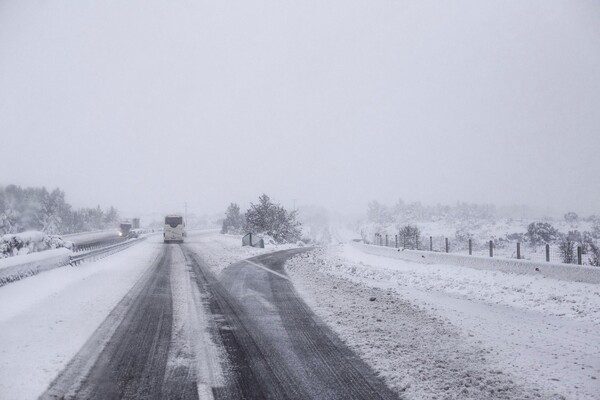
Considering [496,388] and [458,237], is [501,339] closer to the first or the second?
[496,388]

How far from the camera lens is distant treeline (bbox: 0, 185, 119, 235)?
90.1 m

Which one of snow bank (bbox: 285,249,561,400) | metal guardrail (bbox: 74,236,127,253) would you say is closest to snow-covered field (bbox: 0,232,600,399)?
snow bank (bbox: 285,249,561,400)

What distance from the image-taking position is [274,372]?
5.58 meters

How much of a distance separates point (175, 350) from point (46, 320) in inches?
149

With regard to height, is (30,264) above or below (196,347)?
above

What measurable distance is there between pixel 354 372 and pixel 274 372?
111cm

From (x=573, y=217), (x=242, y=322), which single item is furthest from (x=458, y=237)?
(x=242, y=322)

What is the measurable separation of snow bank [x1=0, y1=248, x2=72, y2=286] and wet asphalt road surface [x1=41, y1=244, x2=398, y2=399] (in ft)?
14.2

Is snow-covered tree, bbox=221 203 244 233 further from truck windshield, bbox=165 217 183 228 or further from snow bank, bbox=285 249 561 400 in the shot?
snow bank, bbox=285 249 561 400

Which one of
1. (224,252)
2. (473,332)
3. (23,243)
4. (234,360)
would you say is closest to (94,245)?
(224,252)

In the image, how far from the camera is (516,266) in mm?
15438

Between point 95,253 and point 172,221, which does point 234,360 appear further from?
point 172,221

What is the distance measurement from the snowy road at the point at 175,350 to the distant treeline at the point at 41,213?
86977mm

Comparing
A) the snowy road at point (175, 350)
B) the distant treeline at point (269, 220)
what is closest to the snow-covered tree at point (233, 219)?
the distant treeline at point (269, 220)
